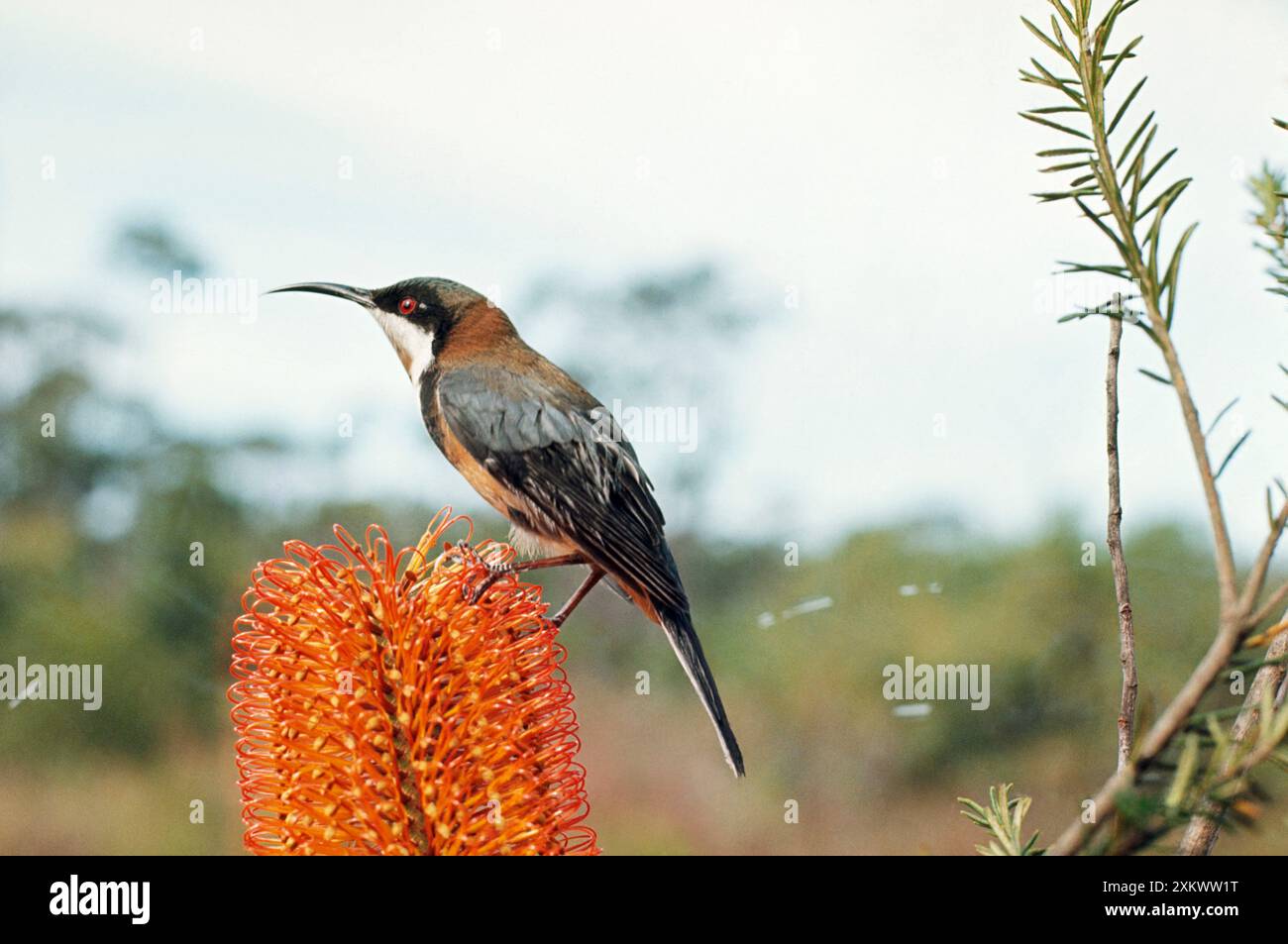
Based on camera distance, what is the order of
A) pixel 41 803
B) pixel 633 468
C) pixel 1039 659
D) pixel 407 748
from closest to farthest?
pixel 407 748, pixel 633 468, pixel 1039 659, pixel 41 803

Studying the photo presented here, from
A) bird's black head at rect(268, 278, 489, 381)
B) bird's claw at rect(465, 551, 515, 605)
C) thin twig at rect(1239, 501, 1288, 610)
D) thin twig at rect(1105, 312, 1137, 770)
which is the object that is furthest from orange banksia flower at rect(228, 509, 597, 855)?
bird's black head at rect(268, 278, 489, 381)

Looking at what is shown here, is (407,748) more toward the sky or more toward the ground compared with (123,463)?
more toward the ground

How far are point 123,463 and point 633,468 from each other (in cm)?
630

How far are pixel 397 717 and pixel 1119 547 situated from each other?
434 millimetres

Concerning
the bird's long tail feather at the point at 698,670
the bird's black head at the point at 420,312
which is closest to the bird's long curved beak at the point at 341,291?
the bird's black head at the point at 420,312

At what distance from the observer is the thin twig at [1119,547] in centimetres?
42

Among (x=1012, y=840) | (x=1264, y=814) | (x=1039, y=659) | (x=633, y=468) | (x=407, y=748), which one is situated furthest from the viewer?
(x=1039, y=659)

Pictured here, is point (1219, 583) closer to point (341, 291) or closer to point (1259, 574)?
point (1259, 574)

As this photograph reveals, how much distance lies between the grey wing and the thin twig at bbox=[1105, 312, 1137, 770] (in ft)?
2.47

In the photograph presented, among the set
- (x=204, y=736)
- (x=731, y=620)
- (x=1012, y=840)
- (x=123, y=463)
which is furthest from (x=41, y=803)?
(x=1012, y=840)

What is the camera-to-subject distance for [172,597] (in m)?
6.81

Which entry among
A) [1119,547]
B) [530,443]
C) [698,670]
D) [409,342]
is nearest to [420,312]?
[409,342]

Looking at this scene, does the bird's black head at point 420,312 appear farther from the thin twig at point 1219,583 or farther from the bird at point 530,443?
the thin twig at point 1219,583
